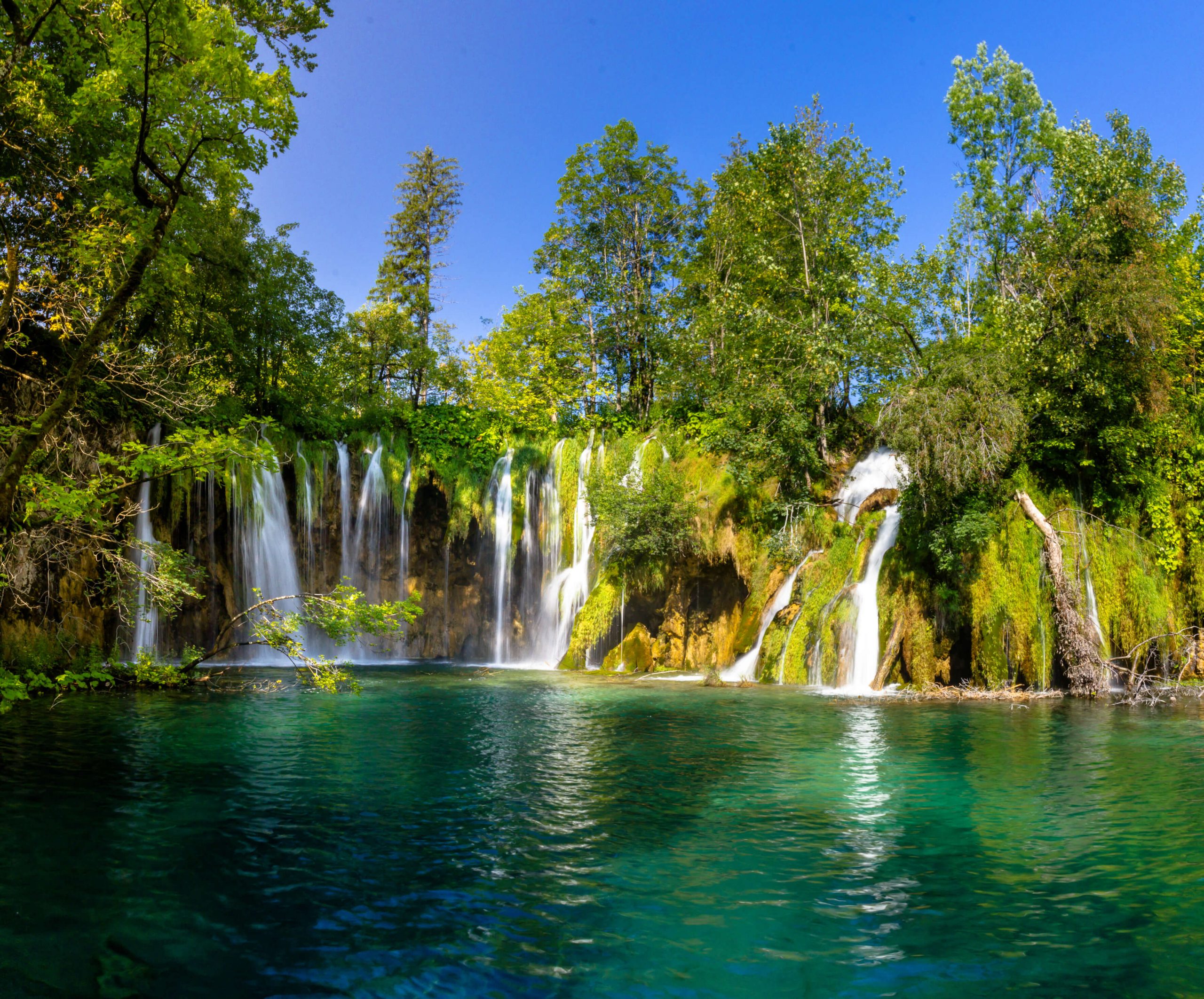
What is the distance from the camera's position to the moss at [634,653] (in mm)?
23641

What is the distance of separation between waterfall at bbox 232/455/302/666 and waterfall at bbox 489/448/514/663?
695 cm

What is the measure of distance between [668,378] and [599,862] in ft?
80.1

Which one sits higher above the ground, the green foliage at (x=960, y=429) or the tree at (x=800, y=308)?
the tree at (x=800, y=308)

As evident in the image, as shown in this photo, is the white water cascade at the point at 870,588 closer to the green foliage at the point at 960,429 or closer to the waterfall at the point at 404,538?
the green foliage at the point at 960,429

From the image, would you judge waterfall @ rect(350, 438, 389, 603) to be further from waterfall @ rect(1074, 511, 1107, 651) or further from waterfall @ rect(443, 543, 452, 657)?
waterfall @ rect(1074, 511, 1107, 651)

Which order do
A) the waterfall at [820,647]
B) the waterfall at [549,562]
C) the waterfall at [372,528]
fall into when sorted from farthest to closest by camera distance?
the waterfall at [372,528] → the waterfall at [549,562] → the waterfall at [820,647]

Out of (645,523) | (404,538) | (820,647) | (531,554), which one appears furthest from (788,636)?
(404,538)

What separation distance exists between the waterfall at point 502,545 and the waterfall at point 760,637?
9.82m

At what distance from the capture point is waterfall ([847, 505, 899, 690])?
18016mm

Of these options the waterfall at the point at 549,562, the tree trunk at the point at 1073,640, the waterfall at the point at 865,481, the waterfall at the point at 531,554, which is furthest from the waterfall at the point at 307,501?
the tree trunk at the point at 1073,640

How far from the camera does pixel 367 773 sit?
977 cm

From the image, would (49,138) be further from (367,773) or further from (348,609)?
(367,773)

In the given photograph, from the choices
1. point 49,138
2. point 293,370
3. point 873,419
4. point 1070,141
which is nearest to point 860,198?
point 1070,141

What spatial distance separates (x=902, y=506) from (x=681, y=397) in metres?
13.3
